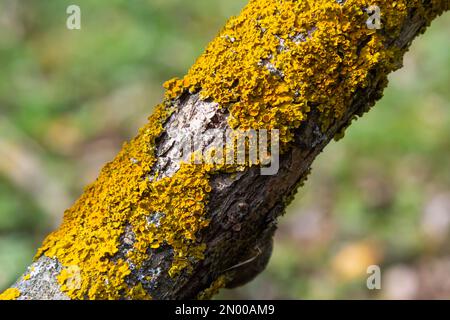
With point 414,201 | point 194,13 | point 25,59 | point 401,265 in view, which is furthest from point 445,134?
point 25,59

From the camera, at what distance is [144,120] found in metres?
4.25

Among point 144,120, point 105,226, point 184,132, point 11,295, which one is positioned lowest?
point 11,295

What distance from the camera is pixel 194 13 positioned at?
5047 millimetres

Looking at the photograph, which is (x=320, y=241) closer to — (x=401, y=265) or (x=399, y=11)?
(x=401, y=265)

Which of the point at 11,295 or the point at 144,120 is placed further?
the point at 144,120

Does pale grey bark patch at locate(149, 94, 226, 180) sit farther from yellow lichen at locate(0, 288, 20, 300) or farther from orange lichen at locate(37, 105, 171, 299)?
yellow lichen at locate(0, 288, 20, 300)

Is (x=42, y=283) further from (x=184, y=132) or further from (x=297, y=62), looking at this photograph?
(x=297, y=62)

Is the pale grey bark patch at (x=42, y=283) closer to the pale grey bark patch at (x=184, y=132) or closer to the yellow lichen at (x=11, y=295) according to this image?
the yellow lichen at (x=11, y=295)

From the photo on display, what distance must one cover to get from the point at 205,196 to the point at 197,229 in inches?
2.9

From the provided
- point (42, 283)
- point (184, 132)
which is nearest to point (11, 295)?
point (42, 283)

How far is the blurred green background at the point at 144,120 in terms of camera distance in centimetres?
324

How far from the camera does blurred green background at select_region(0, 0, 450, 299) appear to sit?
3238 mm

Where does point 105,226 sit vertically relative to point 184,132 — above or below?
below

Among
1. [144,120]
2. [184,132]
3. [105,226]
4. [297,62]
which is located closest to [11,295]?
[105,226]
